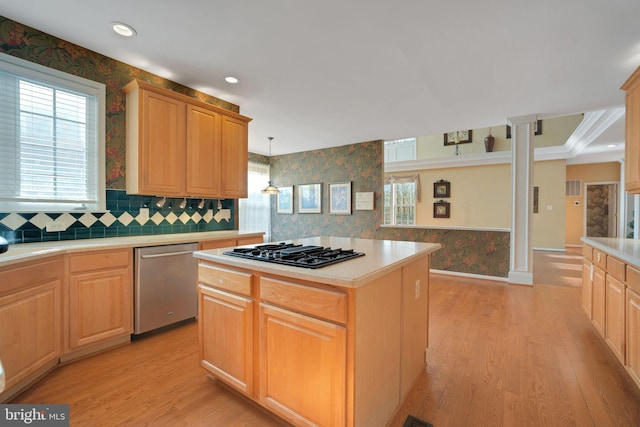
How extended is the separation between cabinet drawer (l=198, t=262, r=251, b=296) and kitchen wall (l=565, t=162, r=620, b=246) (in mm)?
10264

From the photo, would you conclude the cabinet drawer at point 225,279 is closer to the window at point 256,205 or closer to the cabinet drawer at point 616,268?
the cabinet drawer at point 616,268

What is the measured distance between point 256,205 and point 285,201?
73 cm

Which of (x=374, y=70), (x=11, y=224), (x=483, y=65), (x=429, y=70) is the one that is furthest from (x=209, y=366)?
(x=483, y=65)

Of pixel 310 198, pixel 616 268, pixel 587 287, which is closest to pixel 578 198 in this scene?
pixel 587 287

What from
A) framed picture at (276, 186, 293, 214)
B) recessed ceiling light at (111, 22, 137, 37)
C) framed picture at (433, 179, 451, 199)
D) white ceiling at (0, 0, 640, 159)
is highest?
white ceiling at (0, 0, 640, 159)

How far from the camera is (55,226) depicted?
2377 millimetres

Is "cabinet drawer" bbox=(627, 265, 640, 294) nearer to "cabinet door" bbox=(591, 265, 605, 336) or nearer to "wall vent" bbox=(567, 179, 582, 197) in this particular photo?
"cabinet door" bbox=(591, 265, 605, 336)

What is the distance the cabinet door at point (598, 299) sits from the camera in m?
2.33

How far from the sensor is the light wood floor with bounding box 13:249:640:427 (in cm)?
158

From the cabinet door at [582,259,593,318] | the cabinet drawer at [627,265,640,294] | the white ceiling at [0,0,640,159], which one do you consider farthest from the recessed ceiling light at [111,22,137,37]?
the cabinet door at [582,259,593,318]

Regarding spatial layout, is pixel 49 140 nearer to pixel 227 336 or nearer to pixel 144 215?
pixel 144 215

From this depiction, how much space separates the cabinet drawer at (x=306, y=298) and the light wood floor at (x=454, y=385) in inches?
29.1

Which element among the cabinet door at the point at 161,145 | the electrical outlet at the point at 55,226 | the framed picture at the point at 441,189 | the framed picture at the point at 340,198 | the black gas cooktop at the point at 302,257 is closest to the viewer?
the black gas cooktop at the point at 302,257

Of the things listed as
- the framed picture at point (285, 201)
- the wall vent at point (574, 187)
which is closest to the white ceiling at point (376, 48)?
the framed picture at point (285, 201)
